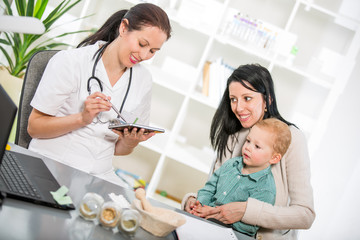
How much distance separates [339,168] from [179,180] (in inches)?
53.0

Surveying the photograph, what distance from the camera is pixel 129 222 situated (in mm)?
971

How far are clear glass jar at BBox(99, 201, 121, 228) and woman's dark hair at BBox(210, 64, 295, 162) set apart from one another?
100 centimetres

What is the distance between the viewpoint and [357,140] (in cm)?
309

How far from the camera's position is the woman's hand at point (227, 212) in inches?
61.0

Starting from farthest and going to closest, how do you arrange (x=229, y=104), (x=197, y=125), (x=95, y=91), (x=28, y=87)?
1. (x=197, y=125)
2. (x=229, y=104)
3. (x=95, y=91)
4. (x=28, y=87)

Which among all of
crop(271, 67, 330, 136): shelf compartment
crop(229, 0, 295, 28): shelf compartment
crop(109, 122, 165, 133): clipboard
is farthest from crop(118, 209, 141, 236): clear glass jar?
crop(229, 0, 295, 28): shelf compartment

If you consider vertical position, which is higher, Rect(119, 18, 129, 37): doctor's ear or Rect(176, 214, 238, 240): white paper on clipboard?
Rect(119, 18, 129, 37): doctor's ear

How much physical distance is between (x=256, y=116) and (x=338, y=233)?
1822 millimetres

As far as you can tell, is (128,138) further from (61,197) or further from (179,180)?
(179,180)

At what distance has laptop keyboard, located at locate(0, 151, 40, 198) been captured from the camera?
3.15 ft

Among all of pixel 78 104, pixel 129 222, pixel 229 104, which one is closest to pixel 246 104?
pixel 229 104

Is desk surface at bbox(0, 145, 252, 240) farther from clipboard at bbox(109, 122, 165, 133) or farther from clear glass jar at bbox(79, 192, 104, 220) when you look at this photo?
clipboard at bbox(109, 122, 165, 133)

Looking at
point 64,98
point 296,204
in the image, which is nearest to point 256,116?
point 296,204

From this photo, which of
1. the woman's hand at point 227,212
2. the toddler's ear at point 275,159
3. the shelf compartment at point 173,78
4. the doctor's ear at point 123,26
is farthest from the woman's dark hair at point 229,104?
the shelf compartment at point 173,78
